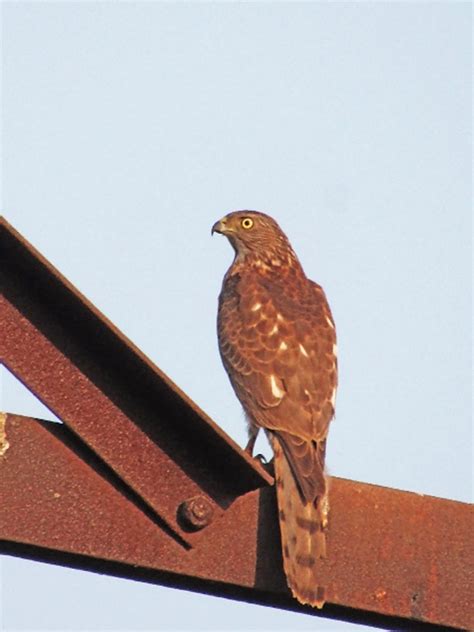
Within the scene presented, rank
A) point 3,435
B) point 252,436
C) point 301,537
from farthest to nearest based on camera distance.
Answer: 1. point 252,436
2. point 301,537
3. point 3,435

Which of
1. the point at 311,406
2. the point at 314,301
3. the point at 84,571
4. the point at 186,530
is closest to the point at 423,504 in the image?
the point at 186,530

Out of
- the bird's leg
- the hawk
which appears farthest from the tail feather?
the bird's leg

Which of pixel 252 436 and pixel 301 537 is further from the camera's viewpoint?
pixel 252 436

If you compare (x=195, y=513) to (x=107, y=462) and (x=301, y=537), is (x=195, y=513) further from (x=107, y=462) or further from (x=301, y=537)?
(x=301, y=537)

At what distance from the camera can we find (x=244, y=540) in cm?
356

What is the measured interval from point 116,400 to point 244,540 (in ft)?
1.85

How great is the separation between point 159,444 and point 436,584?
3.25 ft

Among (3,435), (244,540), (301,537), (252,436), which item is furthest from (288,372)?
(3,435)

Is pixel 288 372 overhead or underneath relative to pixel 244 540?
overhead

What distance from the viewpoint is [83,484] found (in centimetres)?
332

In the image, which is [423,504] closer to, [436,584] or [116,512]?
[436,584]

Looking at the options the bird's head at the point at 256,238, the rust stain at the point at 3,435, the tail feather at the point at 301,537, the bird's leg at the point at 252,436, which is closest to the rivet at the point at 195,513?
the tail feather at the point at 301,537

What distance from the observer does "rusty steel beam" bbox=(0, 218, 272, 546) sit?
3.27 meters

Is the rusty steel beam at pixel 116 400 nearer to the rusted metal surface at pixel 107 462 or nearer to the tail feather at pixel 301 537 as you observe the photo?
the rusted metal surface at pixel 107 462
